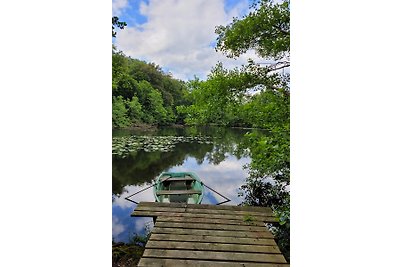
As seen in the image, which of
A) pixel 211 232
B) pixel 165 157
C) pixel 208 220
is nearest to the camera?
pixel 211 232

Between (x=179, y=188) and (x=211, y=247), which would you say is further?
(x=179, y=188)

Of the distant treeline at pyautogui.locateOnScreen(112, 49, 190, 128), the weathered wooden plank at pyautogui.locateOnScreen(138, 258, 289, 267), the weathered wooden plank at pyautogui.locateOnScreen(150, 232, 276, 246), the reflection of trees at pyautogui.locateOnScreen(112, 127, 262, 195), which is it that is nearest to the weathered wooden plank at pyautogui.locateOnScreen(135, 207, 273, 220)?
the weathered wooden plank at pyautogui.locateOnScreen(150, 232, 276, 246)

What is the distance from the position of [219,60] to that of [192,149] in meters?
6.24

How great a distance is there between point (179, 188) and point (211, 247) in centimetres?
184

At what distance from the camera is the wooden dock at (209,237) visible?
1406 mm

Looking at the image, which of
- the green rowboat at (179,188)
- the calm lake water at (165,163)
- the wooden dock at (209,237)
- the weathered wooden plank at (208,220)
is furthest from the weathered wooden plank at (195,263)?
the calm lake water at (165,163)

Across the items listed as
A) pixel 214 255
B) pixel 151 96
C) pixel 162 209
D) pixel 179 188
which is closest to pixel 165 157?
pixel 151 96

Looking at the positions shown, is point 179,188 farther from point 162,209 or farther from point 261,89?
point 261,89

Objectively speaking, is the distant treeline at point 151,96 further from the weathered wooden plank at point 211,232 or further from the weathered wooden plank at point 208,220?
the weathered wooden plank at point 211,232

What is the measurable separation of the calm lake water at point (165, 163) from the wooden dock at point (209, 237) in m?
1.14

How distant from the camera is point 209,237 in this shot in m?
1.67

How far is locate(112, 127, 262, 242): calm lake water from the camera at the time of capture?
379cm
